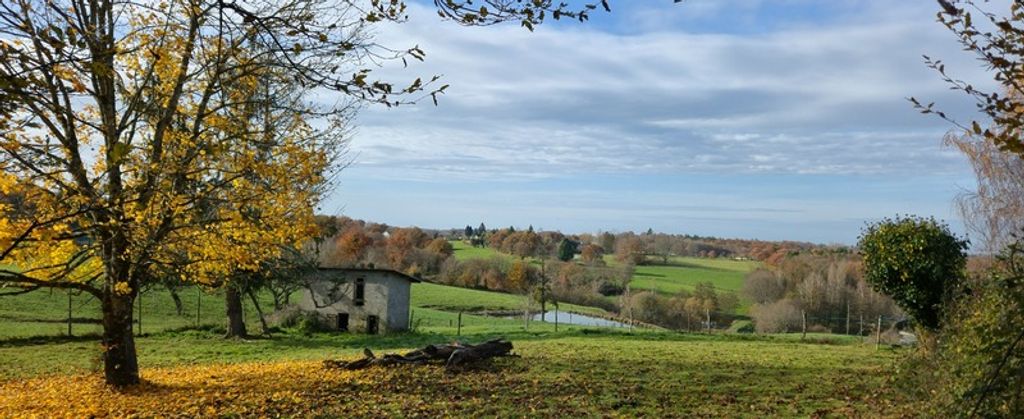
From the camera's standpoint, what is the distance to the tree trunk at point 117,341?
35.8ft

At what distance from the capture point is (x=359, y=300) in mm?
31781

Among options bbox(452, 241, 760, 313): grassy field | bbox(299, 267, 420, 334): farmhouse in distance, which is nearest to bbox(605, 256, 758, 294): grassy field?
bbox(452, 241, 760, 313): grassy field

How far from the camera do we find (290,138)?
1195 cm

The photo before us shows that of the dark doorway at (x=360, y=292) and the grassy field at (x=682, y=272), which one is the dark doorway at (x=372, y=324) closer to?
the dark doorway at (x=360, y=292)

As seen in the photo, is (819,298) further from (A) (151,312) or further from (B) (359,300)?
(A) (151,312)

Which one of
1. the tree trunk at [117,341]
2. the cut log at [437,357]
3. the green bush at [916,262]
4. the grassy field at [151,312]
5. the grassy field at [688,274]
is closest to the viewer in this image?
the tree trunk at [117,341]

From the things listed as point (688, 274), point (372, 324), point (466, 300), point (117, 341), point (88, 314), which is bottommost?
point (466, 300)

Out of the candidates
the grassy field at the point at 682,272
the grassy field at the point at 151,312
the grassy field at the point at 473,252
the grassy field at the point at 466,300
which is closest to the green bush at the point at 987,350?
the grassy field at the point at 151,312

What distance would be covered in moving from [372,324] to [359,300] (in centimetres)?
132

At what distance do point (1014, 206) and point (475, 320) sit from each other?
28.8 metres

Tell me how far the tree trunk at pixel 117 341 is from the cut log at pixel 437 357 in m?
3.58

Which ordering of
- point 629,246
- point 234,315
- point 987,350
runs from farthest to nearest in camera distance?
1. point 629,246
2. point 234,315
3. point 987,350

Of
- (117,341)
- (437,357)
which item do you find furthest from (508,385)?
(117,341)

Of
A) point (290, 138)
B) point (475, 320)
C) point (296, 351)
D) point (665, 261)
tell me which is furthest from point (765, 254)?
point (290, 138)
